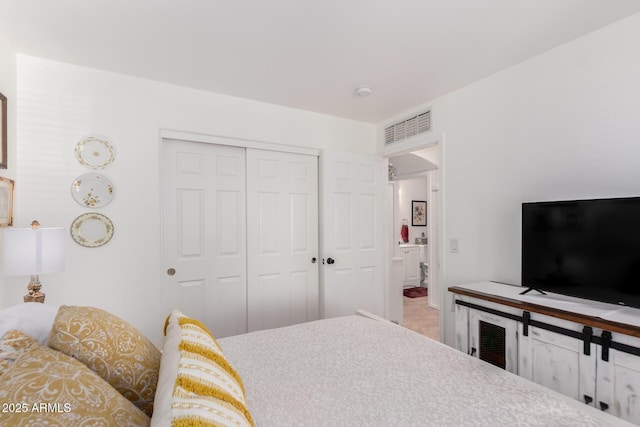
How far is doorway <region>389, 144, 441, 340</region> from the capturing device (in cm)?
392

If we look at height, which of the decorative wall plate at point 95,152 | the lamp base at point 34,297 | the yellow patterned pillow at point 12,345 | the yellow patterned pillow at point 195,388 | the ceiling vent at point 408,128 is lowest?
the lamp base at point 34,297

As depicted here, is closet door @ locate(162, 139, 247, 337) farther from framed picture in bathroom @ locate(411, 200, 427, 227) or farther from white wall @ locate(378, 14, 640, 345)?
framed picture in bathroom @ locate(411, 200, 427, 227)

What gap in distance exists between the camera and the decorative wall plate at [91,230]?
Result: 2186 mm

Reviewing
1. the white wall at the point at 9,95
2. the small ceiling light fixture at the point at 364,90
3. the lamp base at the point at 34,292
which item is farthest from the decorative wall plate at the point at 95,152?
the small ceiling light fixture at the point at 364,90

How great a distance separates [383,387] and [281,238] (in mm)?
2038

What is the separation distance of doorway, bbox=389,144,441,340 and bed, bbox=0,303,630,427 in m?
1.83

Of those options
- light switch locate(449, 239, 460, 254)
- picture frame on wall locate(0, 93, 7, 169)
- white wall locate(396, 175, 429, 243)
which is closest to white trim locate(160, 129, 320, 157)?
picture frame on wall locate(0, 93, 7, 169)

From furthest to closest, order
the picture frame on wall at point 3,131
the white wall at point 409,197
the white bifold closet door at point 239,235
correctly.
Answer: the white wall at point 409,197 < the white bifold closet door at point 239,235 < the picture frame on wall at point 3,131

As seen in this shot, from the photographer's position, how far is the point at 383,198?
352cm

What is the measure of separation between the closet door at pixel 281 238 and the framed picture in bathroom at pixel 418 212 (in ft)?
11.7

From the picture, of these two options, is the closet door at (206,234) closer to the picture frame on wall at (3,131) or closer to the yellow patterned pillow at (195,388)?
the picture frame on wall at (3,131)

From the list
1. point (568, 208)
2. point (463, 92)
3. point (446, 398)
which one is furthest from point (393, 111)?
point (446, 398)

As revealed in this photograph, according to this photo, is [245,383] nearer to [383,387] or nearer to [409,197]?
[383,387]

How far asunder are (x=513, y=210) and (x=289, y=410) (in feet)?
6.77
